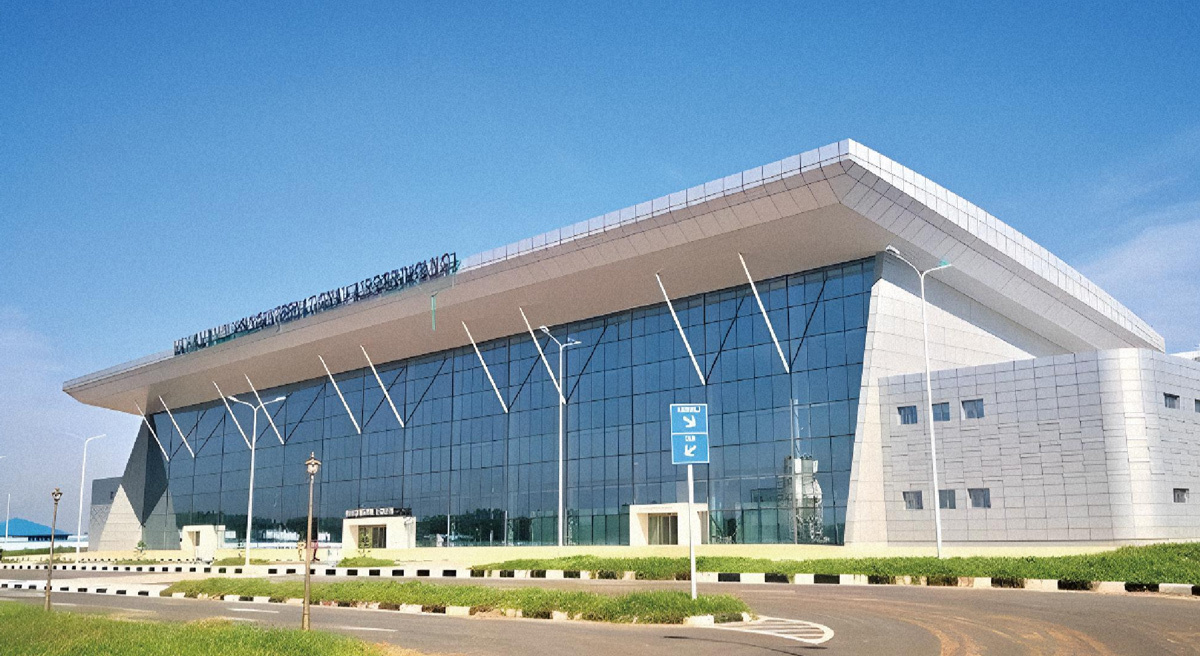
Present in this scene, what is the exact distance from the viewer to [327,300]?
63969 millimetres

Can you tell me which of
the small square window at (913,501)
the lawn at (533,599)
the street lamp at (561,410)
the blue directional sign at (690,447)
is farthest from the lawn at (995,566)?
the street lamp at (561,410)

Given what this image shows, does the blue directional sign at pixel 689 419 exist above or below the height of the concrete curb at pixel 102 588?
above

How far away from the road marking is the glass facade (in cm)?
2734

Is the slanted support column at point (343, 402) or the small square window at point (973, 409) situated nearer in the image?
the small square window at point (973, 409)

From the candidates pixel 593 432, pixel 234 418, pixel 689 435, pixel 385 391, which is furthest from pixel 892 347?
pixel 234 418

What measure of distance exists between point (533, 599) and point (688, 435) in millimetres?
5007

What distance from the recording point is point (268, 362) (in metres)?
75.7

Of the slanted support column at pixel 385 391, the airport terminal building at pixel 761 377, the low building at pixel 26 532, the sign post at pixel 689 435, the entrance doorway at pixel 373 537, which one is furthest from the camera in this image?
the low building at pixel 26 532

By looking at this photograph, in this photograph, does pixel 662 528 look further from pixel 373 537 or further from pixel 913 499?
pixel 373 537

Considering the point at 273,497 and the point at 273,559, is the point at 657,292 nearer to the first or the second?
the point at 273,559

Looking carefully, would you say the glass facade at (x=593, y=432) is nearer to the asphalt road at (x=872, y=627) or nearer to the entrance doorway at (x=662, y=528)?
the entrance doorway at (x=662, y=528)

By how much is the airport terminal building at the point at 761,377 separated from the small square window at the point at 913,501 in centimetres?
10

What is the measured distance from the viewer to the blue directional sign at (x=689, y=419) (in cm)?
2252

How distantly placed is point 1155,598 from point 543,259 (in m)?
34.1
